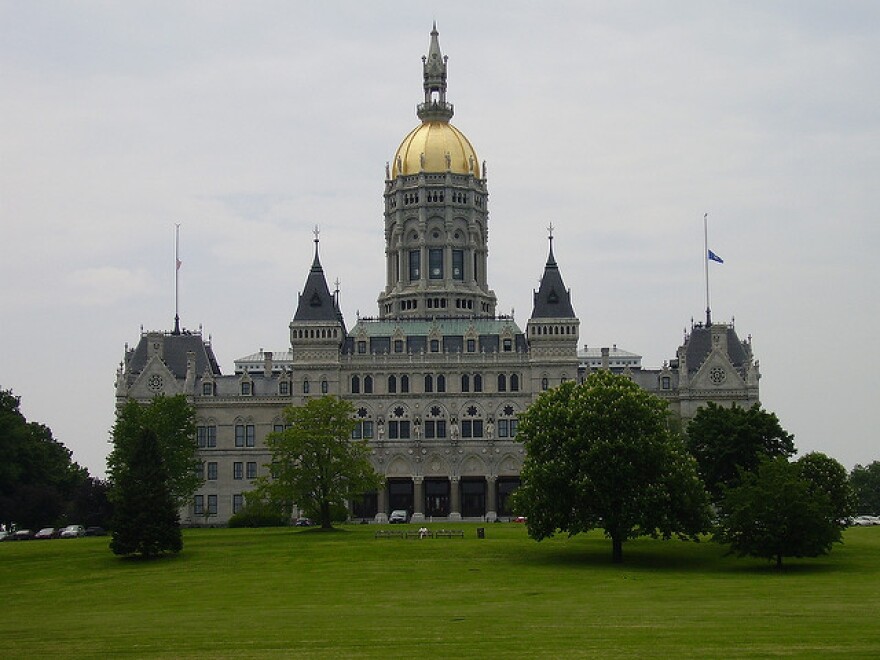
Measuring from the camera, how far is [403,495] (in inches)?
5743

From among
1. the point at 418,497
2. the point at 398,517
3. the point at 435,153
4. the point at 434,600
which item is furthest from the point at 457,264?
the point at 434,600

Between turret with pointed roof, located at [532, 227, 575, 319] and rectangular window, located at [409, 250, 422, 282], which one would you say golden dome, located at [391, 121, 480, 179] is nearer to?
rectangular window, located at [409, 250, 422, 282]

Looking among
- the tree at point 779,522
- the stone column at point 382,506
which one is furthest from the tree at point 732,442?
the stone column at point 382,506

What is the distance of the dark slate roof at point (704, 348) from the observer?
149m

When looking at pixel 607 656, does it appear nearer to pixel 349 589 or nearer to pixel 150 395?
pixel 349 589

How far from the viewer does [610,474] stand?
290ft

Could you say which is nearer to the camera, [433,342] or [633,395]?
[633,395]

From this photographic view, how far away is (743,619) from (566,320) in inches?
3416

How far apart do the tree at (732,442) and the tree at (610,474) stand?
13.3 meters

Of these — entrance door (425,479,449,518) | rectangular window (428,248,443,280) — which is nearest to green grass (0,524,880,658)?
entrance door (425,479,449,518)

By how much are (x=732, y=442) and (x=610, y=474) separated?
763 inches

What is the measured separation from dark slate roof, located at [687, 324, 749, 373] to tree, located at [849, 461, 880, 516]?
28.1 m

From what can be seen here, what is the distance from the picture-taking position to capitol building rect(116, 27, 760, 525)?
476ft

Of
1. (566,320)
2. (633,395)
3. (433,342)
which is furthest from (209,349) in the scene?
(633,395)
